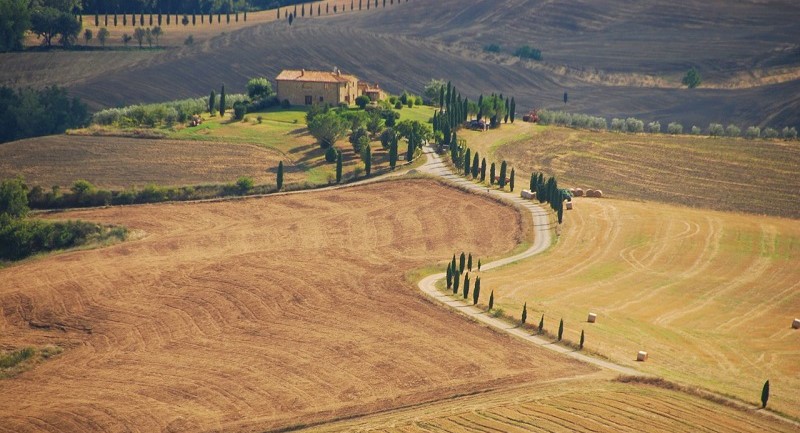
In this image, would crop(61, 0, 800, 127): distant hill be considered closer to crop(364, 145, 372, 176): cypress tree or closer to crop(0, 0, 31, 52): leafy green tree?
crop(0, 0, 31, 52): leafy green tree

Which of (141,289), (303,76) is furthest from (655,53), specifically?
(141,289)

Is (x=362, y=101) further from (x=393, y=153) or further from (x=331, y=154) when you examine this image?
(x=393, y=153)

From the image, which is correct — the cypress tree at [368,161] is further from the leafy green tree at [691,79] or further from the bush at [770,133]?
the leafy green tree at [691,79]

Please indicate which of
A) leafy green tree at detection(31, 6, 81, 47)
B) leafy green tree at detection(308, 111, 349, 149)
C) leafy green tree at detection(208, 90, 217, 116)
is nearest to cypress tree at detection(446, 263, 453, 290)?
leafy green tree at detection(308, 111, 349, 149)

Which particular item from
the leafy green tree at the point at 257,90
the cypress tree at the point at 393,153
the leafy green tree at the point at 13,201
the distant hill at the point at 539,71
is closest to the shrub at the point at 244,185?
the cypress tree at the point at 393,153

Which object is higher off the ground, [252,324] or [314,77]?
[314,77]

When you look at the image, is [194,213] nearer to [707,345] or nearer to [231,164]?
[231,164]

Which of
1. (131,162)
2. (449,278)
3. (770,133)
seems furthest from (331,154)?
(770,133)
